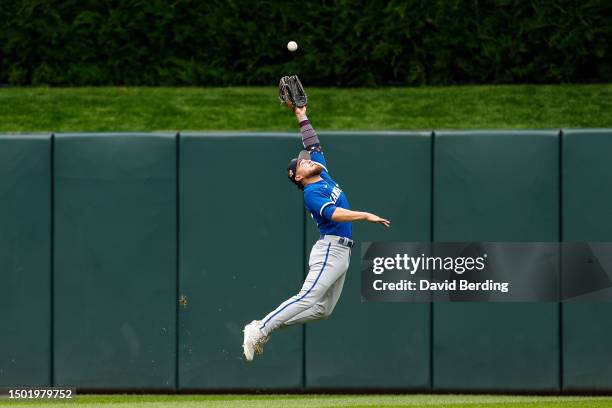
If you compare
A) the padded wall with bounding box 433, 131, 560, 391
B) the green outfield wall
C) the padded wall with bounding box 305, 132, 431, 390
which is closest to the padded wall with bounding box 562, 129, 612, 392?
the green outfield wall

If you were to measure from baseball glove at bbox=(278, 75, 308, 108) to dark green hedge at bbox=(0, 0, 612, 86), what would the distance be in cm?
459

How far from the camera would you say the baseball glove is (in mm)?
8984

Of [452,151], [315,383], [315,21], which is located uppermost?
[315,21]

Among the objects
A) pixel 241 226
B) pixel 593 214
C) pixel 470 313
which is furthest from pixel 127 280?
pixel 593 214

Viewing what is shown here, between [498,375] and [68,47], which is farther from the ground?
[68,47]

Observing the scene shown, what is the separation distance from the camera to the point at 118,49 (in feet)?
45.7

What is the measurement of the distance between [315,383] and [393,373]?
0.68m

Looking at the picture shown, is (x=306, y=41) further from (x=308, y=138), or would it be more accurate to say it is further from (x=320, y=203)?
(x=320, y=203)

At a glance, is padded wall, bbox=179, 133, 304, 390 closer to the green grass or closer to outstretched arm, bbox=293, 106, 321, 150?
outstretched arm, bbox=293, 106, 321, 150

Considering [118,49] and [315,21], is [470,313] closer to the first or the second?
[315,21]

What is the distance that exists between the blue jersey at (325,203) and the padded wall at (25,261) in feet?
9.56

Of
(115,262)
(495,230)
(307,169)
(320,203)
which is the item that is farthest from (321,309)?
(115,262)

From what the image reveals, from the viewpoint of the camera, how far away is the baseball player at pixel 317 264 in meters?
8.61

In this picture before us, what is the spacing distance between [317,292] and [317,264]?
0.68ft
